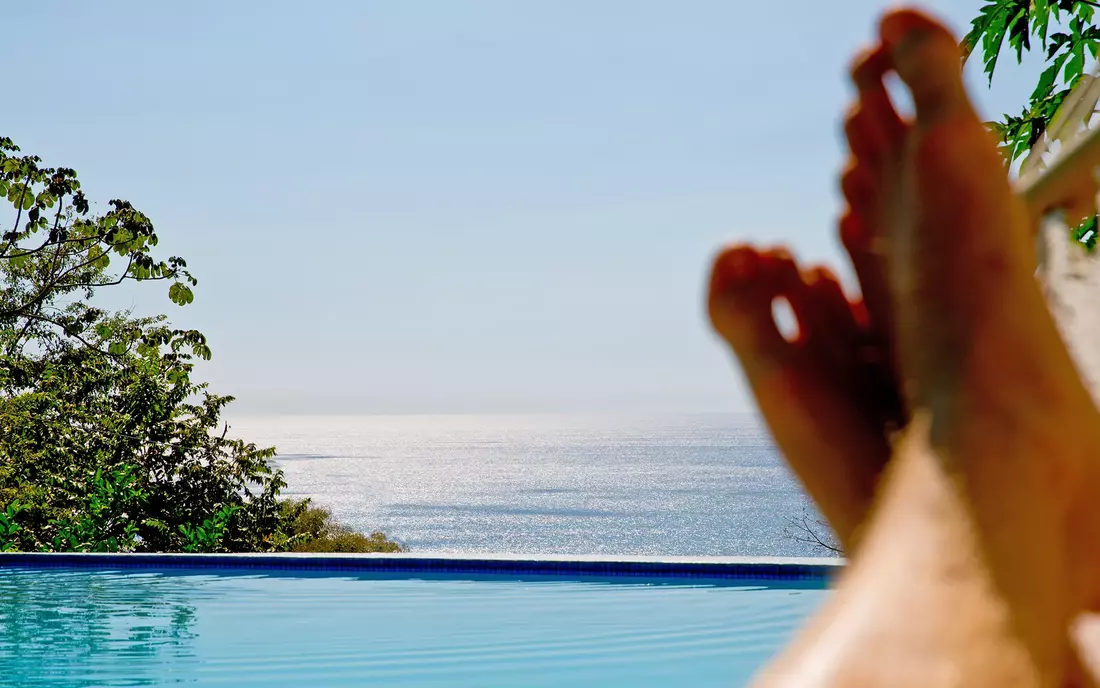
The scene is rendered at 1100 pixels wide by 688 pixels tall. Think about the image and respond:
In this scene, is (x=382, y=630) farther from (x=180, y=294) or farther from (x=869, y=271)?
(x=180, y=294)

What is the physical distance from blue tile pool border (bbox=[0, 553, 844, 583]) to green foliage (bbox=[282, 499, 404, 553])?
3565 millimetres

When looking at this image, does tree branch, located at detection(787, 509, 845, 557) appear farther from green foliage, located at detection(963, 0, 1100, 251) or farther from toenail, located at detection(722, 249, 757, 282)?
green foliage, located at detection(963, 0, 1100, 251)

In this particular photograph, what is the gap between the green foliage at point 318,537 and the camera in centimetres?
1291

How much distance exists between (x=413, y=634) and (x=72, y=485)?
6.53 metres

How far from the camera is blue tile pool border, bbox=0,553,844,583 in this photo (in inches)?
305

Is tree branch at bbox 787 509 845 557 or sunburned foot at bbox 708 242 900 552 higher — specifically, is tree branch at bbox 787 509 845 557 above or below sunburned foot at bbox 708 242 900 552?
below

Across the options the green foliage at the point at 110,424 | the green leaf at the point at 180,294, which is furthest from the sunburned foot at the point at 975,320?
the green leaf at the point at 180,294

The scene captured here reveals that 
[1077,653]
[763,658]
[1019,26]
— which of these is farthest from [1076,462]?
[763,658]

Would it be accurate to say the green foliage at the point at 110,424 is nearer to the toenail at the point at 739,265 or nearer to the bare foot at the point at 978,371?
the toenail at the point at 739,265

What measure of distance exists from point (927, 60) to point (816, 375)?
26 cm

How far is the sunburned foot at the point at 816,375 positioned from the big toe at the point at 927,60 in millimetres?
177

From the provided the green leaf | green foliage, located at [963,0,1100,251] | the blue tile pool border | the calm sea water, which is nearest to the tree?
green foliage, located at [963,0,1100,251]

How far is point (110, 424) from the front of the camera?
1215 centimetres

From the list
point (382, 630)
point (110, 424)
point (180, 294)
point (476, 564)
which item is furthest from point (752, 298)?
point (110, 424)
